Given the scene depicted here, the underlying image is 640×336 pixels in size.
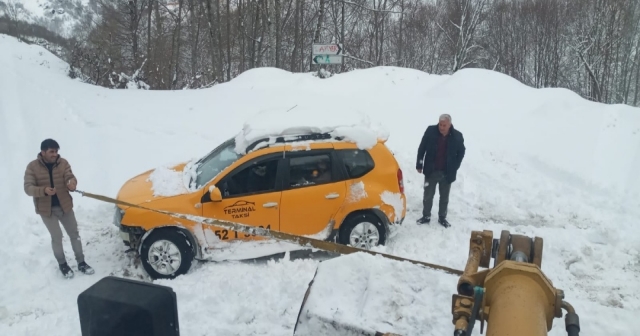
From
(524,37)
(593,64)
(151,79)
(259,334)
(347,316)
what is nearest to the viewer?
(347,316)

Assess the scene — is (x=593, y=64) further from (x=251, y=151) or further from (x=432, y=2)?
(x=251, y=151)

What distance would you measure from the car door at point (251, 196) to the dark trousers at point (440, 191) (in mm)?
2672

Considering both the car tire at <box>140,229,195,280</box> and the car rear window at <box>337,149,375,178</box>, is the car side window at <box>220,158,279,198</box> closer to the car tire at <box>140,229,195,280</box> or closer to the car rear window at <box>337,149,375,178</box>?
the car tire at <box>140,229,195,280</box>

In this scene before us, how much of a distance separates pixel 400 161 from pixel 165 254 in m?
5.88

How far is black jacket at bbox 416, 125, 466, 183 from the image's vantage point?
7281 millimetres

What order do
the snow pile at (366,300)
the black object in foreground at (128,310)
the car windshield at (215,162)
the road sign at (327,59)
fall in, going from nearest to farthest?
the black object in foreground at (128,310)
the snow pile at (366,300)
the car windshield at (215,162)
the road sign at (327,59)

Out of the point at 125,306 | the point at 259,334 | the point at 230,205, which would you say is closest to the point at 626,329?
the point at 259,334

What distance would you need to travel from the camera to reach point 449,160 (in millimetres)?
7273

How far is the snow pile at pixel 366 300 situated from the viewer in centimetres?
297

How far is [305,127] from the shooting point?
6.46 meters

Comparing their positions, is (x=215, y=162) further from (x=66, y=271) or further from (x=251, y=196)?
(x=66, y=271)

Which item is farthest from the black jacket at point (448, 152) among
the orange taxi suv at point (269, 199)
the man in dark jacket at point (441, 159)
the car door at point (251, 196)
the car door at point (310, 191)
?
the car door at point (251, 196)

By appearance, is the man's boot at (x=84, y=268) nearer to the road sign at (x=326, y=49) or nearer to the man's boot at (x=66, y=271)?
the man's boot at (x=66, y=271)

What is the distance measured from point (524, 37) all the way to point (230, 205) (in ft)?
109
